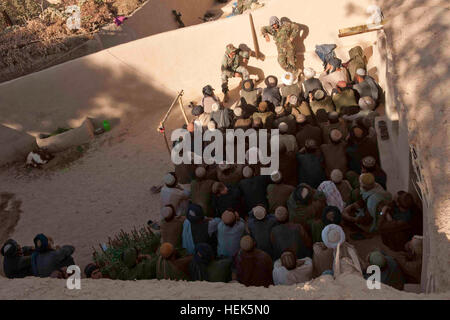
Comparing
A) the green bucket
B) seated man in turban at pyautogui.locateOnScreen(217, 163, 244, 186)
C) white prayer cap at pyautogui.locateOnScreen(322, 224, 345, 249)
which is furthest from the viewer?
the green bucket

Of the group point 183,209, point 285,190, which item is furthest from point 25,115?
point 285,190

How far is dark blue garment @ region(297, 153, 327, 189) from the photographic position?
19.0 feet

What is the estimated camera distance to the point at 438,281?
268 cm

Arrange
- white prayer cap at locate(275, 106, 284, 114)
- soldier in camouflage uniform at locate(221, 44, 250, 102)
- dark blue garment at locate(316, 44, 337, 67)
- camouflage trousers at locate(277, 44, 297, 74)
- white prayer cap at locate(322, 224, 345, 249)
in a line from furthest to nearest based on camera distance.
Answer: soldier in camouflage uniform at locate(221, 44, 250, 102), camouflage trousers at locate(277, 44, 297, 74), dark blue garment at locate(316, 44, 337, 67), white prayer cap at locate(275, 106, 284, 114), white prayer cap at locate(322, 224, 345, 249)

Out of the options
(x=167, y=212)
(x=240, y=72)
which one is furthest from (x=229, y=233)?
(x=240, y=72)

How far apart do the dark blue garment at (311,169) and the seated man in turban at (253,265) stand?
1724mm

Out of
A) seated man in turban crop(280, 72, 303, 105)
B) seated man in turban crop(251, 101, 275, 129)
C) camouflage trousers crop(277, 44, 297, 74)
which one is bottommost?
seated man in turban crop(251, 101, 275, 129)

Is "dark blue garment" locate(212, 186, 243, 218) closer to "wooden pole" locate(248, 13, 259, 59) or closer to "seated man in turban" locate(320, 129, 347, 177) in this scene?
"seated man in turban" locate(320, 129, 347, 177)

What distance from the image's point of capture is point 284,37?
8781 mm

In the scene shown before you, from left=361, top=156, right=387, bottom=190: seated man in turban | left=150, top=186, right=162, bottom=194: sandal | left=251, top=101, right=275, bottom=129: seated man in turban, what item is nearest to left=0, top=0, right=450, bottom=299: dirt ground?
left=150, top=186, right=162, bottom=194: sandal

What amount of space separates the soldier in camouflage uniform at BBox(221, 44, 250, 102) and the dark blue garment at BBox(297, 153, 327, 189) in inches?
157

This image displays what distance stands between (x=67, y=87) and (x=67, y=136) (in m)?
1.16

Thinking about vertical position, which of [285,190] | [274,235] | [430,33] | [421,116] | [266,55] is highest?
[266,55]

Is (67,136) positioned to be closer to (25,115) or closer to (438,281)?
(25,115)
